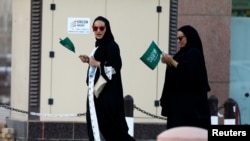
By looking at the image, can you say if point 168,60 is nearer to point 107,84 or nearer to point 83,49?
point 107,84

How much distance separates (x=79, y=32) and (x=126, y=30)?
0.74 metres

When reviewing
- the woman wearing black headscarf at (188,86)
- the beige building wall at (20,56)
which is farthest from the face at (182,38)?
the beige building wall at (20,56)

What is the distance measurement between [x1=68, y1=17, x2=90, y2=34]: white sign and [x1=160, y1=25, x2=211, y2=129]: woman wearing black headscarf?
428 centimetres

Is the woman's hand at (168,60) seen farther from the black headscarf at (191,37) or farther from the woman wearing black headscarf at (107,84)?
the woman wearing black headscarf at (107,84)

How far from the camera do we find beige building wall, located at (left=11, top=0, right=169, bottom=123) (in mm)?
15203

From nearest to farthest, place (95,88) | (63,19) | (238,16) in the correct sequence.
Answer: (95,88), (63,19), (238,16)

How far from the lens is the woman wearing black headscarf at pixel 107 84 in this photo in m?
11.1

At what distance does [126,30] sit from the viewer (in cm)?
1534

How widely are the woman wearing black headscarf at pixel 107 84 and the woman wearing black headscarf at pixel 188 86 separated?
0.58 m

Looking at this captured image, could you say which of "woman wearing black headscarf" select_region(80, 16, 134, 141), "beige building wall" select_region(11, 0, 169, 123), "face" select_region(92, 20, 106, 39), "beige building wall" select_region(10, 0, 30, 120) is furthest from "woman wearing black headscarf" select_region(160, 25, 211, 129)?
"beige building wall" select_region(10, 0, 30, 120)

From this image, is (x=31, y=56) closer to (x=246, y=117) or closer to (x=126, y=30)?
(x=126, y=30)

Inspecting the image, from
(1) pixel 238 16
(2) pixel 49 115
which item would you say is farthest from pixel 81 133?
(1) pixel 238 16

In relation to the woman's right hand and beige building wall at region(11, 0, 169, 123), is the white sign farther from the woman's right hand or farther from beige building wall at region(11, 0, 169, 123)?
the woman's right hand

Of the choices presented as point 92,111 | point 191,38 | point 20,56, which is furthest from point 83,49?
point 191,38
